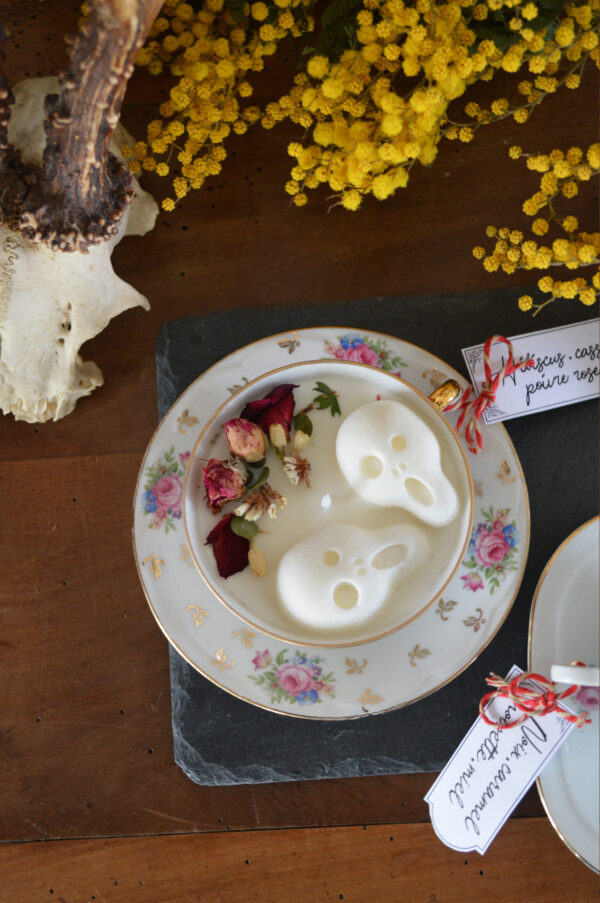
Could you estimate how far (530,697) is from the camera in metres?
0.64

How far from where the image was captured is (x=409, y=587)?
62cm

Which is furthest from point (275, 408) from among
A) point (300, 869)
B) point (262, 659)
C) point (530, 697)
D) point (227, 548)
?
point (300, 869)

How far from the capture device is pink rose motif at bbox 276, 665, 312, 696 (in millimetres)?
665

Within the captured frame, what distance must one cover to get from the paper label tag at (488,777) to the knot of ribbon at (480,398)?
0.82ft

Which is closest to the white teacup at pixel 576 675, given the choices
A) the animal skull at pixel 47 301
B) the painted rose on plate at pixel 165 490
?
the painted rose on plate at pixel 165 490

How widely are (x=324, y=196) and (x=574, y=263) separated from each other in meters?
0.28

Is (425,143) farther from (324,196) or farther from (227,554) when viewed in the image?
(227,554)

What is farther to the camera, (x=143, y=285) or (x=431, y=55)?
(x=143, y=285)

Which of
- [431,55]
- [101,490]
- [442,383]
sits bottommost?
[101,490]

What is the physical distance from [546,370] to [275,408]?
0.26m

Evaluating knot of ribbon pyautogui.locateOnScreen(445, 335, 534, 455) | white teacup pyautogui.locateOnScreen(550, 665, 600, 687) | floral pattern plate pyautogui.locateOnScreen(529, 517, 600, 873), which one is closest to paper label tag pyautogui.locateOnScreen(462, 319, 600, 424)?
knot of ribbon pyautogui.locateOnScreen(445, 335, 534, 455)

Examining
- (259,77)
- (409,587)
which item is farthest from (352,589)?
(259,77)

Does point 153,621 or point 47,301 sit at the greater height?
point 47,301

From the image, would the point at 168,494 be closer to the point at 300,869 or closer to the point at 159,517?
the point at 159,517
